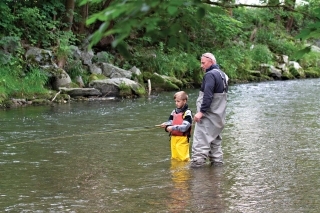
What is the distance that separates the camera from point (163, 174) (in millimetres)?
7418

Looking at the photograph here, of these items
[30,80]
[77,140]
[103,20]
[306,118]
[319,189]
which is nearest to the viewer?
[103,20]

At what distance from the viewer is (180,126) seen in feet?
25.6

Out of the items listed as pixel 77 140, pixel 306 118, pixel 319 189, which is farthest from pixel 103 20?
pixel 306 118

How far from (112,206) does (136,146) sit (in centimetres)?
402

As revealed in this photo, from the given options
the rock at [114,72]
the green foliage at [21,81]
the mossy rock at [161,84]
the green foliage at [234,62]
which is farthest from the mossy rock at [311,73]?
the green foliage at [21,81]

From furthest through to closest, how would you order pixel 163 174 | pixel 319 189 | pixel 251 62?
pixel 251 62 < pixel 163 174 < pixel 319 189

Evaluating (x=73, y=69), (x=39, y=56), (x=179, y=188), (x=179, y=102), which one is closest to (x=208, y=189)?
(x=179, y=188)

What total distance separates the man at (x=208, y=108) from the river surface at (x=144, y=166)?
29 centimetres

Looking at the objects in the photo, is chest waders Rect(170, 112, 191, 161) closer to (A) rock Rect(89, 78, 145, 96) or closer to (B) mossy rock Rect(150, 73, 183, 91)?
(A) rock Rect(89, 78, 145, 96)

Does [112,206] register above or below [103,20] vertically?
below

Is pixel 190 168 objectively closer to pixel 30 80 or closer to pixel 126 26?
pixel 126 26

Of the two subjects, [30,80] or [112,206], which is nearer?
[112,206]

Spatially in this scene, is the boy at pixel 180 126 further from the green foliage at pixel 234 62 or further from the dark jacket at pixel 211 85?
the green foliage at pixel 234 62

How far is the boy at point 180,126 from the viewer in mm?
7836
